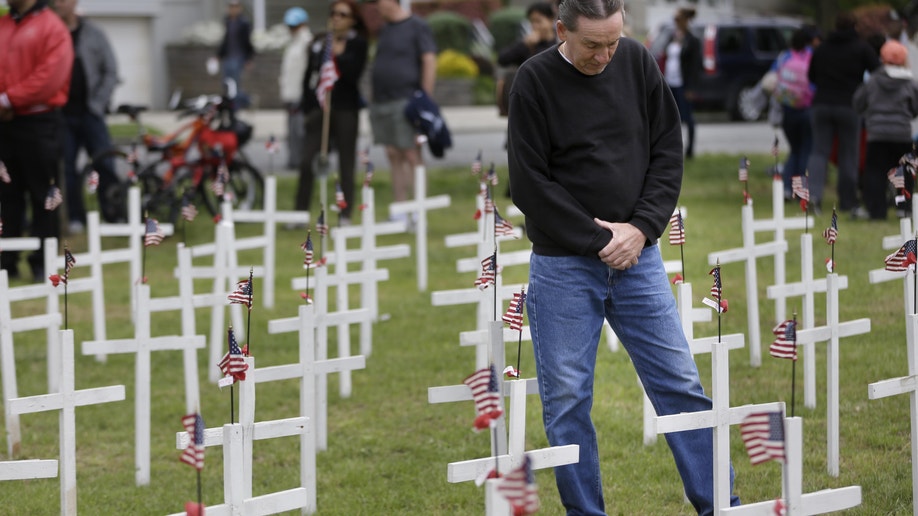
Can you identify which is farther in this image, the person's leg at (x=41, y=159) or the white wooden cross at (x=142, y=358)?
the person's leg at (x=41, y=159)

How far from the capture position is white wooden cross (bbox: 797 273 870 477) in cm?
545

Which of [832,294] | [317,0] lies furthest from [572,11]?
[317,0]

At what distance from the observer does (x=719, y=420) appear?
4.26m

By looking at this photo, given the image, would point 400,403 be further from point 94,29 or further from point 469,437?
point 94,29

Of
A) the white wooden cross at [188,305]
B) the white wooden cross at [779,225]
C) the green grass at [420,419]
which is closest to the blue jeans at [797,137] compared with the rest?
the green grass at [420,419]

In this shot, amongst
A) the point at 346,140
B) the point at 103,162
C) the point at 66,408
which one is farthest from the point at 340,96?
the point at 66,408

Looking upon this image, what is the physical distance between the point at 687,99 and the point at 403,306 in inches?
341

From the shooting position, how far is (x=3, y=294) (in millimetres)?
5859

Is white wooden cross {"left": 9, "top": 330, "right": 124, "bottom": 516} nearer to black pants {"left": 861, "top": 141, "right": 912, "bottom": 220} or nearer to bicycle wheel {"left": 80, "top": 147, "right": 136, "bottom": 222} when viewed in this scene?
bicycle wheel {"left": 80, "top": 147, "right": 136, "bottom": 222}

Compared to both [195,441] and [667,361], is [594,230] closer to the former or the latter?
[667,361]

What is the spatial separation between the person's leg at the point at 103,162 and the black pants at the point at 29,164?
7.72 feet

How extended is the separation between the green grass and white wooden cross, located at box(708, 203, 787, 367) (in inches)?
4.7

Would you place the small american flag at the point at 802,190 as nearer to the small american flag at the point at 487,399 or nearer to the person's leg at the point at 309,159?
the small american flag at the point at 487,399

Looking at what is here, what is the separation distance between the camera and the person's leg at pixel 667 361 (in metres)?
4.40
